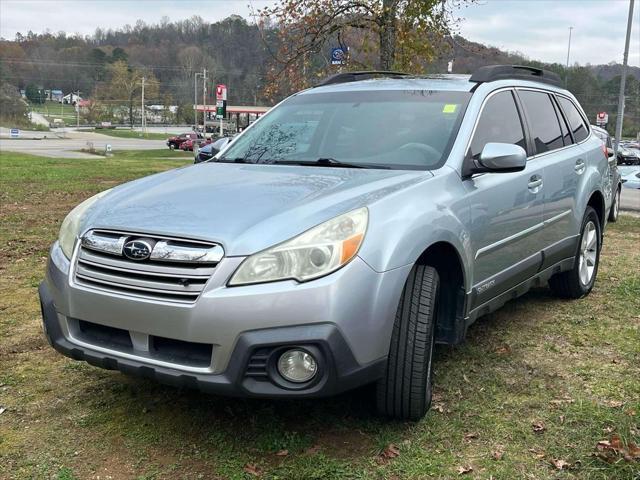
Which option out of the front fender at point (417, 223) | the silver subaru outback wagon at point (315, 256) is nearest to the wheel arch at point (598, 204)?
the silver subaru outback wagon at point (315, 256)

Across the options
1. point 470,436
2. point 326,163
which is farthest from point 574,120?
point 470,436

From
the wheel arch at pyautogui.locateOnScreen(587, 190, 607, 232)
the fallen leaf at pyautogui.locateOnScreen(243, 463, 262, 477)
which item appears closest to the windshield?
the fallen leaf at pyautogui.locateOnScreen(243, 463, 262, 477)

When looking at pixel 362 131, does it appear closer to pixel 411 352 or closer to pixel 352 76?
pixel 352 76

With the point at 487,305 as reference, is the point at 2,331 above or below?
below

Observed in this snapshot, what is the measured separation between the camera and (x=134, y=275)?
2682 mm

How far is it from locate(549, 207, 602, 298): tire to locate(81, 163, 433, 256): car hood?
2.47 metres

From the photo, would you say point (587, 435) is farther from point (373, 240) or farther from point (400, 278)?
point (373, 240)

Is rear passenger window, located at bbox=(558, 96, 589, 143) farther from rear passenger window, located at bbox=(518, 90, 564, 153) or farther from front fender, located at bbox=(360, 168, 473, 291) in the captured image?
front fender, located at bbox=(360, 168, 473, 291)

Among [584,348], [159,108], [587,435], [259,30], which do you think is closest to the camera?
[587,435]

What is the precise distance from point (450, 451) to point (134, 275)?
62.9 inches

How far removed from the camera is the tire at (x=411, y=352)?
2.87 m

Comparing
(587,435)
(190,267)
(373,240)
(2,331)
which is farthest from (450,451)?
(2,331)

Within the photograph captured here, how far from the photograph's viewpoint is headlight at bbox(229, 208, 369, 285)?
2555 millimetres

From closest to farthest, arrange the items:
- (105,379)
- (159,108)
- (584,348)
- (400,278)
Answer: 1. (400,278)
2. (105,379)
3. (584,348)
4. (159,108)
